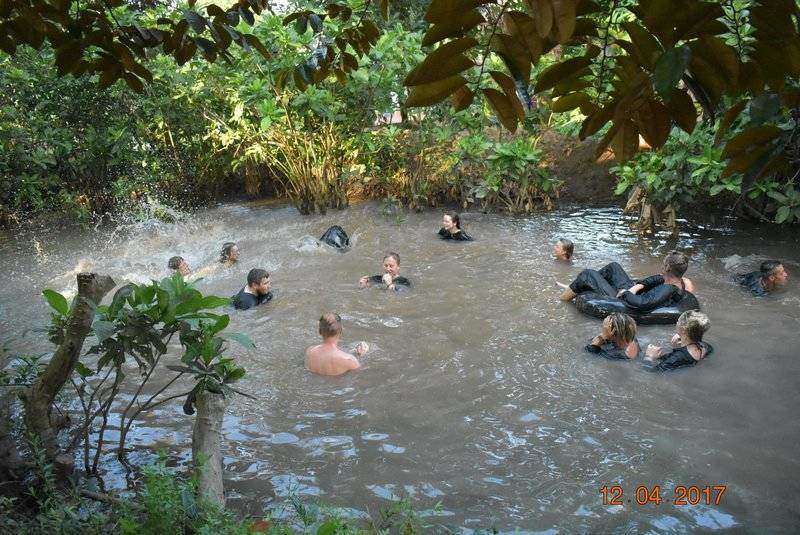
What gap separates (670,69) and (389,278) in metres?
7.76

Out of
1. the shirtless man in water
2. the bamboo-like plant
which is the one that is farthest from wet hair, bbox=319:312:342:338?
the bamboo-like plant

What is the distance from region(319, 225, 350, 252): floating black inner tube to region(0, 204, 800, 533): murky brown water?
1.79ft

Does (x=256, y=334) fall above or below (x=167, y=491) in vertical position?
below

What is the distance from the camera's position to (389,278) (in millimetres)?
8781

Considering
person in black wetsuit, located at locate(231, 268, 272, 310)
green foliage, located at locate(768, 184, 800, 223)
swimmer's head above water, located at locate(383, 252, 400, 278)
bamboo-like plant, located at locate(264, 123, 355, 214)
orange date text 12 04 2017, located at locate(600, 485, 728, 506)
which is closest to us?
orange date text 12 04 2017, located at locate(600, 485, 728, 506)

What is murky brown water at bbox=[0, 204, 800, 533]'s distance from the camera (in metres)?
4.30

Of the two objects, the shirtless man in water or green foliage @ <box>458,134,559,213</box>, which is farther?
green foliage @ <box>458,134,559,213</box>

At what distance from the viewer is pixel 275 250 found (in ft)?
35.9

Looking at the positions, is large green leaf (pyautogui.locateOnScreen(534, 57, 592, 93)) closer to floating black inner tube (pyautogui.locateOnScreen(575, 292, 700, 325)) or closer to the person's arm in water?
the person's arm in water

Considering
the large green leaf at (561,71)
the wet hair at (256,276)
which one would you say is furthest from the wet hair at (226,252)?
the large green leaf at (561,71)

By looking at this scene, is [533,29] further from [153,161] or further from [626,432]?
[153,161]

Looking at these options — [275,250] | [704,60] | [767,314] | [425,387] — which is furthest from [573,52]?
[275,250]

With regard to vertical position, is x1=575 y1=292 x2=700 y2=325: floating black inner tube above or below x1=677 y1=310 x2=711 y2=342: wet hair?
below

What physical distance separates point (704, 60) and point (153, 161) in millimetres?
13998
